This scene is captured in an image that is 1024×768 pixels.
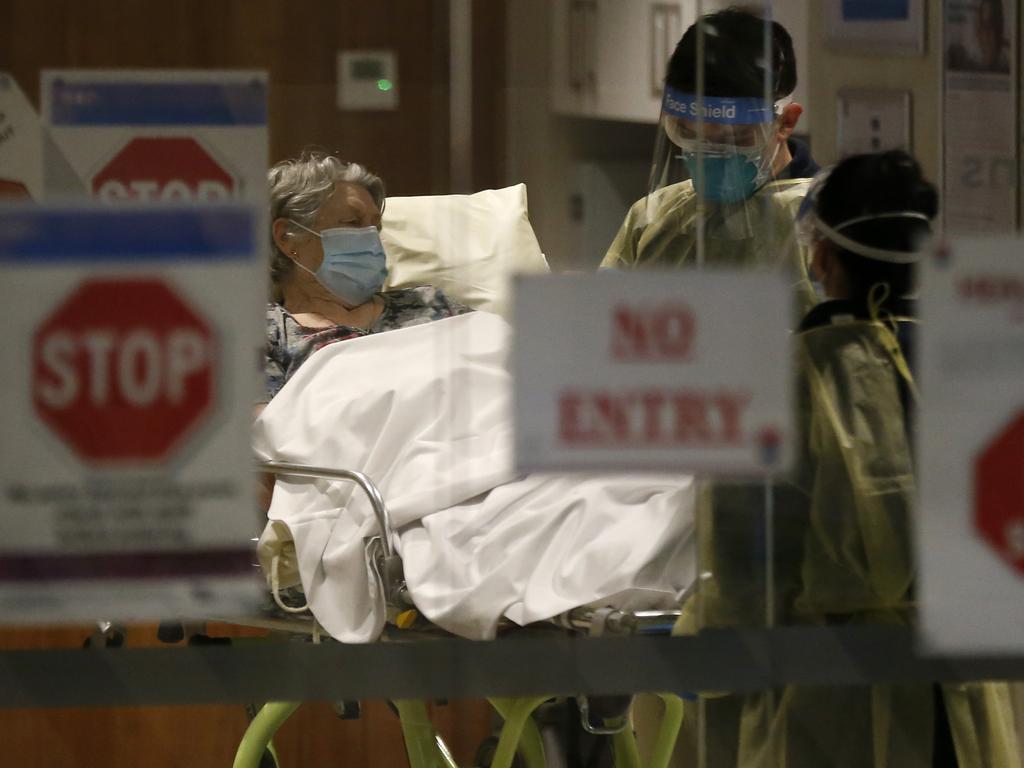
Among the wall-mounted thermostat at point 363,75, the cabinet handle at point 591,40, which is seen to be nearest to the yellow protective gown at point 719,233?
the cabinet handle at point 591,40

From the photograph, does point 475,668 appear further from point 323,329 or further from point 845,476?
point 323,329

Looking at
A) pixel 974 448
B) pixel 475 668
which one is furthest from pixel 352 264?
pixel 974 448

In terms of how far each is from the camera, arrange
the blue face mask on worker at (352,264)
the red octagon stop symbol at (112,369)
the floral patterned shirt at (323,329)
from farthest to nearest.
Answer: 1. the blue face mask on worker at (352,264)
2. the floral patterned shirt at (323,329)
3. the red octagon stop symbol at (112,369)

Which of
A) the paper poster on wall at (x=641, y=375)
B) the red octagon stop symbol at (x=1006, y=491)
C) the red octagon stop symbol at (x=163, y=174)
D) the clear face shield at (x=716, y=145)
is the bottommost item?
the red octagon stop symbol at (x=1006, y=491)

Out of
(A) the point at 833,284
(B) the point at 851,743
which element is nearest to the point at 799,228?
(A) the point at 833,284

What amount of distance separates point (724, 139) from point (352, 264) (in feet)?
2.06

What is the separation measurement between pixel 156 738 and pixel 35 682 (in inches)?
63.2

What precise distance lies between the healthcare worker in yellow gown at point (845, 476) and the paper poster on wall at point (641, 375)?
0.07 m

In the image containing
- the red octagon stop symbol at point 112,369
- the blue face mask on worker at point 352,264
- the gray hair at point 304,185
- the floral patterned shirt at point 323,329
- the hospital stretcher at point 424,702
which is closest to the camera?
the red octagon stop symbol at point 112,369

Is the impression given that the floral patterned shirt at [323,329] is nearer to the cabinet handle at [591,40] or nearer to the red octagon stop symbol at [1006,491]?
the cabinet handle at [591,40]

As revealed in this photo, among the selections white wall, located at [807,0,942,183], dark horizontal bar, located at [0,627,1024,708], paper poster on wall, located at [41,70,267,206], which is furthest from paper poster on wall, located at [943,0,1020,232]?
paper poster on wall, located at [41,70,267,206]

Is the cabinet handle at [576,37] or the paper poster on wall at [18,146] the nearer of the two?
the paper poster on wall at [18,146]

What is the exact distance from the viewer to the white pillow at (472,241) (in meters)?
1.09

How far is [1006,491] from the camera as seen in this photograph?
1053 millimetres
